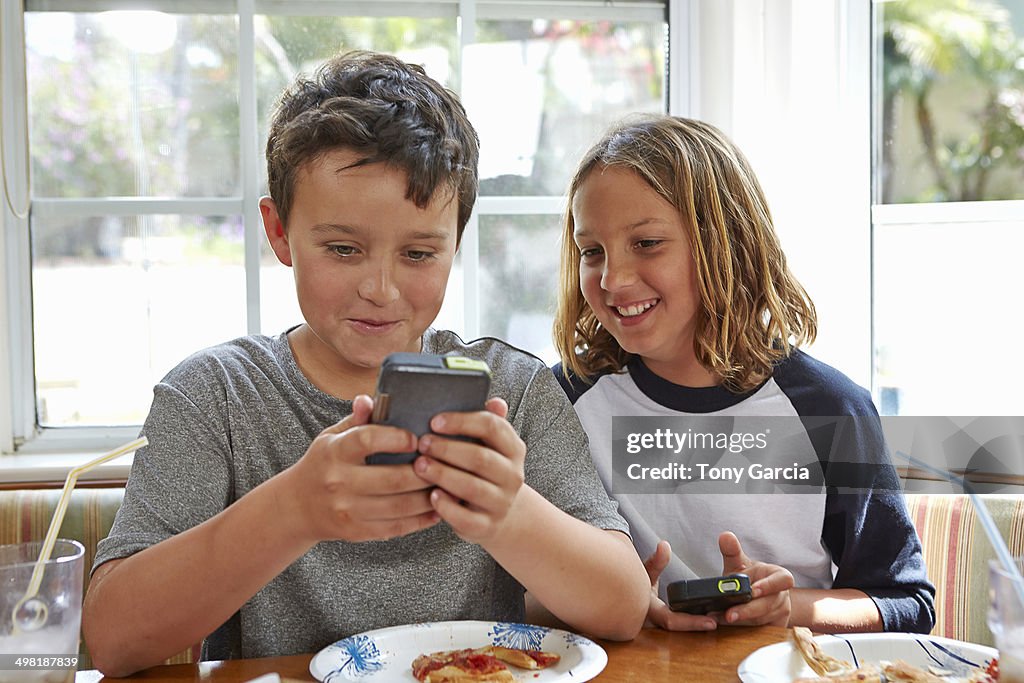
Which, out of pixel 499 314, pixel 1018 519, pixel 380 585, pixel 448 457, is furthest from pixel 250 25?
pixel 1018 519

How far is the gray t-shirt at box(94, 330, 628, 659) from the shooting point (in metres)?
1.08

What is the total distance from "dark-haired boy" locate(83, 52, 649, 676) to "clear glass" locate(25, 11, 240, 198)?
1.06 metres

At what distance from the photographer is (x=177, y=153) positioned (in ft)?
6.97

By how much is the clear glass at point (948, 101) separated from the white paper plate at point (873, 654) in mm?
1441

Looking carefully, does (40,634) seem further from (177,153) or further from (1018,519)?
(177,153)

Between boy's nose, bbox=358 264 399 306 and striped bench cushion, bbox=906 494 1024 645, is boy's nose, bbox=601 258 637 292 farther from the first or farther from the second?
striped bench cushion, bbox=906 494 1024 645

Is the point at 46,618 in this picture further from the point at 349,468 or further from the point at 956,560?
the point at 956,560

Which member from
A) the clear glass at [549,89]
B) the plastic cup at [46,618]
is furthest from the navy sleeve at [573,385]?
the plastic cup at [46,618]

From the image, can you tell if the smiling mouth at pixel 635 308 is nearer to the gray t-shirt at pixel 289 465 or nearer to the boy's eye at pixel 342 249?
the gray t-shirt at pixel 289 465

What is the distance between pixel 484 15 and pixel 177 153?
2.46ft

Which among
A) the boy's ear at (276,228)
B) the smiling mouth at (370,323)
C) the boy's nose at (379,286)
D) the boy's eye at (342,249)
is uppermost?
the boy's ear at (276,228)

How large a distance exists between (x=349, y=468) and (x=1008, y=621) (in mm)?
526

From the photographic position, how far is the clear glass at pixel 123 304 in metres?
2.14

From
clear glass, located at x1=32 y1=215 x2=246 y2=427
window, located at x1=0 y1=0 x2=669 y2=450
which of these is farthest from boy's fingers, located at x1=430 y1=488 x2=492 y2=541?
clear glass, located at x1=32 y1=215 x2=246 y2=427
